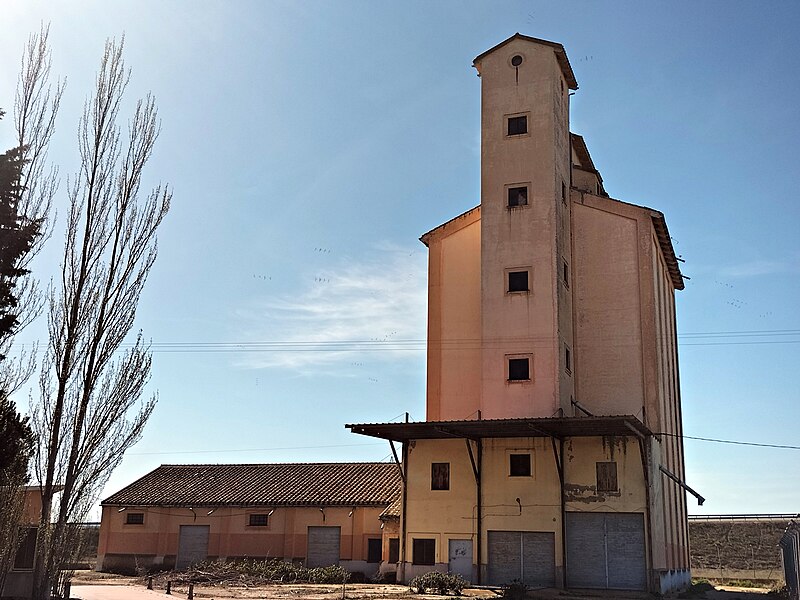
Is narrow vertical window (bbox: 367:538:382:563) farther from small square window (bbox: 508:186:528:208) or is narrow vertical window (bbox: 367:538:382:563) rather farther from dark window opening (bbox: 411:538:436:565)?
small square window (bbox: 508:186:528:208)

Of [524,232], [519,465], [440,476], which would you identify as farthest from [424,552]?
[524,232]

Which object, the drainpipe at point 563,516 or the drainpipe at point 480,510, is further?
the drainpipe at point 480,510

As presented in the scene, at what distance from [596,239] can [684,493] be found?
14.0m

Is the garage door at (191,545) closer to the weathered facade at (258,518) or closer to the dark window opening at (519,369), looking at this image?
the weathered facade at (258,518)

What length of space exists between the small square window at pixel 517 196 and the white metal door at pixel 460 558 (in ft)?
44.5

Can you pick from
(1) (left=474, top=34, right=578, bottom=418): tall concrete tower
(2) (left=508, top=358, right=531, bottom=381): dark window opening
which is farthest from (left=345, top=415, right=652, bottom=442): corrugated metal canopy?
(2) (left=508, top=358, right=531, bottom=381): dark window opening

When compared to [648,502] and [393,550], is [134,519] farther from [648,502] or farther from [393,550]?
[648,502]

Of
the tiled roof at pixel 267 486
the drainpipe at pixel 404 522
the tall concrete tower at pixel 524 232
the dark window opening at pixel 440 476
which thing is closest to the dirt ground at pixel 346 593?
the drainpipe at pixel 404 522

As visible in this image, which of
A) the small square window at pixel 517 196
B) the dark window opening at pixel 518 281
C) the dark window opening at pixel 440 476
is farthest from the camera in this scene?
the small square window at pixel 517 196

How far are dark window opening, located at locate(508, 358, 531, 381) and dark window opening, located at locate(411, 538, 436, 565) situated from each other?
718 centimetres

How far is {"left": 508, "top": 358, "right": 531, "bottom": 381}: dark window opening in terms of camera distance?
3319cm

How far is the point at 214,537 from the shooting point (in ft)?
146

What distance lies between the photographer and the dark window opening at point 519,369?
33.2 meters

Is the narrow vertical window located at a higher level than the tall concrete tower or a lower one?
lower
